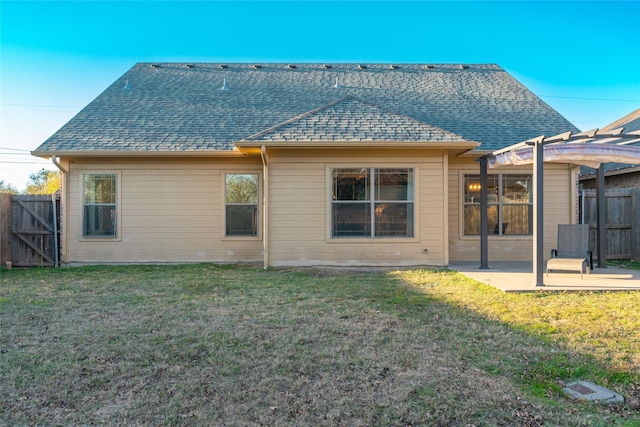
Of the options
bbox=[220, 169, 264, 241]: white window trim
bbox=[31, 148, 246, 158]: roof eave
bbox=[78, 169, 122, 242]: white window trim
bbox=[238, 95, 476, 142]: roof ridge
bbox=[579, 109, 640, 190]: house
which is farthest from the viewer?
bbox=[579, 109, 640, 190]: house

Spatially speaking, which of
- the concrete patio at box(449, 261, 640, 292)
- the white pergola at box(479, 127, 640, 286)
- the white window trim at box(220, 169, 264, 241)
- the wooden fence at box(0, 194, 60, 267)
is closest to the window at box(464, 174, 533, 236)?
the concrete patio at box(449, 261, 640, 292)

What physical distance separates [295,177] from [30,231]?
6.65 metres

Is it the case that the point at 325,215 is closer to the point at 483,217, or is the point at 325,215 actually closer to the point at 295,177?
the point at 295,177

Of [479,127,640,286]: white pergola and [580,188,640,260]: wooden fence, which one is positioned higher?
[479,127,640,286]: white pergola

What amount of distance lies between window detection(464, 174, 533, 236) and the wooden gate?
33.3ft

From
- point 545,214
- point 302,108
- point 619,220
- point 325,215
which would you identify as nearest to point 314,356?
point 325,215

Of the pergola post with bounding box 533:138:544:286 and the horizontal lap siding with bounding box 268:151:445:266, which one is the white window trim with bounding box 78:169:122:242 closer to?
the horizontal lap siding with bounding box 268:151:445:266

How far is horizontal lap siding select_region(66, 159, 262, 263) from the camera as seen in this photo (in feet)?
31.5

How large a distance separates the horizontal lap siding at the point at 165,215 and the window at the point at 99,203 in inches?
6.4

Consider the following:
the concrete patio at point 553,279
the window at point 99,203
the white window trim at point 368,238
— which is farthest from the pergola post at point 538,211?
the window at point 99,203

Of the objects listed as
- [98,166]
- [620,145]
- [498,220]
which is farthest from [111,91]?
[620,145]

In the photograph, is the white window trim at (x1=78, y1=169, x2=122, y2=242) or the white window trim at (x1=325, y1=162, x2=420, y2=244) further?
the white window trim at (x1=78, y1=169, x2=122, y2=242)

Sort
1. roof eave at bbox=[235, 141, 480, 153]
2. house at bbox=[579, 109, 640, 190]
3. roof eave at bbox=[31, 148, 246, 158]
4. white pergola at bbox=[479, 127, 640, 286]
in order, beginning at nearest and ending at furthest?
white pergola at bbox=[479, 127, 640, 286]
roof eave at bbox=[235, 141, 480, 153]
roof eave at bbox=[31, 148, 246, 158]
house at bbox=[579, 109, 640, 190]

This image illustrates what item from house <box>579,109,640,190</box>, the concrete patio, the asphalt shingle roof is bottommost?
the concrete patio
